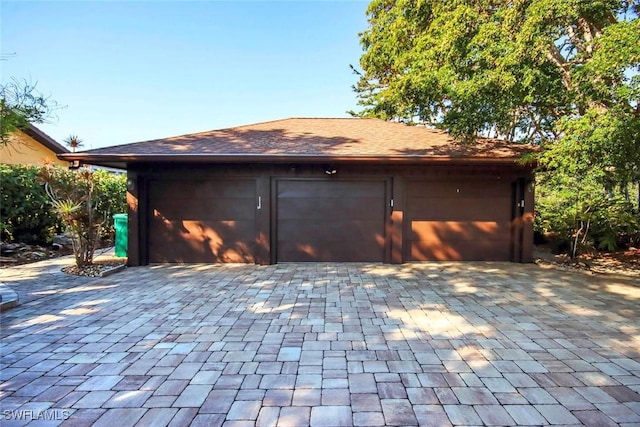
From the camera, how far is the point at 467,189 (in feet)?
22.5

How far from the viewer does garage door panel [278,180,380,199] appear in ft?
22.1

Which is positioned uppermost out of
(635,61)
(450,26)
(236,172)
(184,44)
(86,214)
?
(184,44)

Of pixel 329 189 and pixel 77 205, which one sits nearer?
pixel 77 205

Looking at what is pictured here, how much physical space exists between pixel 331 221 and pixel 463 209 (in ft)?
9.37

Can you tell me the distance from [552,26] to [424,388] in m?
5.50

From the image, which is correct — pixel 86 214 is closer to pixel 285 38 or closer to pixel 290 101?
pixel 285 38

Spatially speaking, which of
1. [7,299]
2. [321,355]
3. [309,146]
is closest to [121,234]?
[7,299]

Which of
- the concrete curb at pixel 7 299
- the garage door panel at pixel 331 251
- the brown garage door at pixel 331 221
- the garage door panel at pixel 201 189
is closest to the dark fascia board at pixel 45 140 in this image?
the garage door panel at pixel 201 189

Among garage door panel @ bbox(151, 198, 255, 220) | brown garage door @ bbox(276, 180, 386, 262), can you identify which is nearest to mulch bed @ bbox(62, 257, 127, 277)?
garage door panel @ bbox(151, 198, 255, 220)

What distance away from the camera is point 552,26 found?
15.7ft

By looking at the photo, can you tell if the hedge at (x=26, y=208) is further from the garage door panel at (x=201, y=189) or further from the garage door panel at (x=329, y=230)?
the garage door panel at (x=329, y=230)

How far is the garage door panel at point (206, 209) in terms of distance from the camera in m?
6.71

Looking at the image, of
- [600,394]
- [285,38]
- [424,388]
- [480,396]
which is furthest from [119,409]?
[285,38]

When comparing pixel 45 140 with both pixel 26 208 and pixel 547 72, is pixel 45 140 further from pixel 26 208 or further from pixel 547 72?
pixel 547 72
